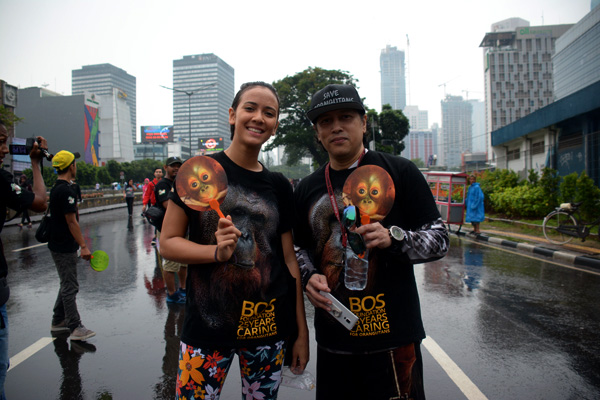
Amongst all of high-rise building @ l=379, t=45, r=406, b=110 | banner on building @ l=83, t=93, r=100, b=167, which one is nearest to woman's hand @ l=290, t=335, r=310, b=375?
banner on building @ l=83, t=93, r=100, b=167

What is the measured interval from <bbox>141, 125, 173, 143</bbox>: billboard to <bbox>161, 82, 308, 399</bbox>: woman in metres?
83.7

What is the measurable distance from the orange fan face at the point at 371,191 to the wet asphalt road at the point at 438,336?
200cm

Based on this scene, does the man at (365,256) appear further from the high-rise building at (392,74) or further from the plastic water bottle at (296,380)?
the high-rise building at (392,74)

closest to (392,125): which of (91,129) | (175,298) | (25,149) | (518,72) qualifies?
(175,298)

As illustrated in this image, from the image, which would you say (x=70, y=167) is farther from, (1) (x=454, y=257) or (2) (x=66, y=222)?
(1) (x=454, y=257)

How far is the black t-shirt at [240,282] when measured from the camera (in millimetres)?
A: 1601

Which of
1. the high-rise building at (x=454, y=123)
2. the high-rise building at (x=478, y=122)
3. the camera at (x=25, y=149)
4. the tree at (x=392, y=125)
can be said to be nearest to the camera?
the camera at (x=25, y=149)

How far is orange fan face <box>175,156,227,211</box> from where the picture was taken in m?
1.55

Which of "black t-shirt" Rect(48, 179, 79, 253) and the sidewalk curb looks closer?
"black t-shirt" Rect(48, 179, 79, 253)

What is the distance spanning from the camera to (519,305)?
16.1 ft

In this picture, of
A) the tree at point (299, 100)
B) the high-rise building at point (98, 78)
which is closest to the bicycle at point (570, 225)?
the tree at point (299, 100)

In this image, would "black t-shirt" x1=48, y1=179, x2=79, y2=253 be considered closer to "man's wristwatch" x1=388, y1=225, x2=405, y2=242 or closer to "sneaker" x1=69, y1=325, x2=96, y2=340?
"sneaker" x1=69, y1=325, x2=96, y2=340

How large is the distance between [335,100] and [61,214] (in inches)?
135

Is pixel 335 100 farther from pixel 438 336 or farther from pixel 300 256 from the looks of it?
pixel 438 336
